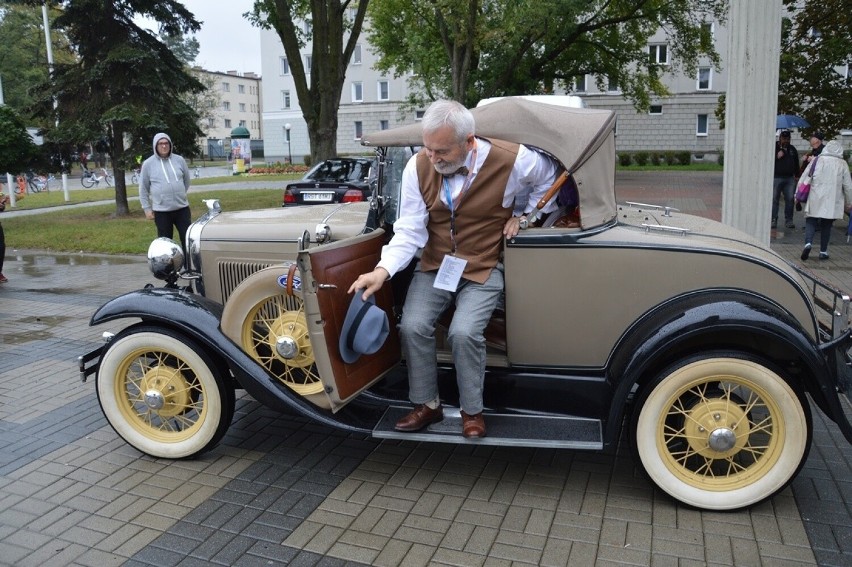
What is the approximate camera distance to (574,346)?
3.54m

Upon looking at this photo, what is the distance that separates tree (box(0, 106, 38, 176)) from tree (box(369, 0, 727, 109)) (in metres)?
9.83

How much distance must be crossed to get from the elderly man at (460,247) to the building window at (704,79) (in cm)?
4729

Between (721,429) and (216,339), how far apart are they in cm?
260

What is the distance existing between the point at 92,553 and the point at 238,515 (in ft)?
2.14

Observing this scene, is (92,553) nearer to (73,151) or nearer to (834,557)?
(834,557)

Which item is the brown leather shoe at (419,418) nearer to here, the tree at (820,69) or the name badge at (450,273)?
the name badge at (450,273)

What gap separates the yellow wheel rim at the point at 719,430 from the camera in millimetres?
3268

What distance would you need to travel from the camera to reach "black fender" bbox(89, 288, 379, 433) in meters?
3.68

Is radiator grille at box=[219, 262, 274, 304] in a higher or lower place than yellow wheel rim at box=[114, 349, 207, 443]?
higher

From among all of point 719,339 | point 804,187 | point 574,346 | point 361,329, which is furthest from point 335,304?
point 804,187

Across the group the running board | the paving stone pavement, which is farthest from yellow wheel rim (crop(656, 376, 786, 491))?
the running board

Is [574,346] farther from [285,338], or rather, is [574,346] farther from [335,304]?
[285,338]

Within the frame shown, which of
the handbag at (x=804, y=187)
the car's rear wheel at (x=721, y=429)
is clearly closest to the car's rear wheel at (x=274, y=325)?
the car's rear wheel at (x=721, y=429)

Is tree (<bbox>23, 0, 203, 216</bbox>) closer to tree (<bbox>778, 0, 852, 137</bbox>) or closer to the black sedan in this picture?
the black sedan
